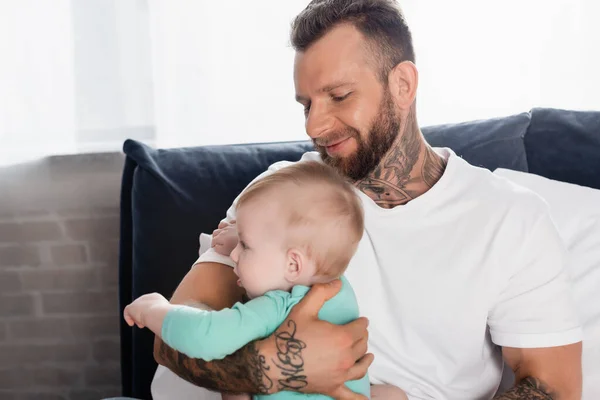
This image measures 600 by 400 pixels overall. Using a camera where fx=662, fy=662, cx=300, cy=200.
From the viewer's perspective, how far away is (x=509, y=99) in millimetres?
2189

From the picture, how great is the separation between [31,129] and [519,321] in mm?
1669

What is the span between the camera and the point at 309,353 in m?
1.15

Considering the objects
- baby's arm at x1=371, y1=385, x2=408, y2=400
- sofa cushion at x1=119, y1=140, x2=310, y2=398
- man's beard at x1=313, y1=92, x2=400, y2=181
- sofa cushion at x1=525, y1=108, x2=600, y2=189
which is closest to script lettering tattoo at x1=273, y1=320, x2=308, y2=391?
baby's arm at x1=371, y1=385, x2=408, y2=400

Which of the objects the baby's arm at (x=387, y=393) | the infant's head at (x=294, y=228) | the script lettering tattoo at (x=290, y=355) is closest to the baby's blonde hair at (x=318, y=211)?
the infant's head at (x=294, y=228)

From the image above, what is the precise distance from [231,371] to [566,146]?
119 cm

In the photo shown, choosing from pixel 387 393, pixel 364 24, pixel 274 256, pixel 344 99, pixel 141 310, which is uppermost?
pixel 364 24

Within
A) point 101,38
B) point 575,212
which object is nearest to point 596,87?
point 575,212

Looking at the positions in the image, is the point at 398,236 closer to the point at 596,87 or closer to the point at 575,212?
the point at 575,212

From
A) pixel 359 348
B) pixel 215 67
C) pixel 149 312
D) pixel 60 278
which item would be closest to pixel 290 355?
pixel 359 348

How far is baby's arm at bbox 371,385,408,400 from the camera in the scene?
4.46ft

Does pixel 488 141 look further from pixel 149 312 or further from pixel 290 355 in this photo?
pixel 149 312

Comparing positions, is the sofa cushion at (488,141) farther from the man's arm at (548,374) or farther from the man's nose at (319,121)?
the man's arm at (548,374)

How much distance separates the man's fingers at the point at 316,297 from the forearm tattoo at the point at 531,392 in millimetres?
449

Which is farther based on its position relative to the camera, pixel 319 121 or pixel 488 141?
pixel 488 141
